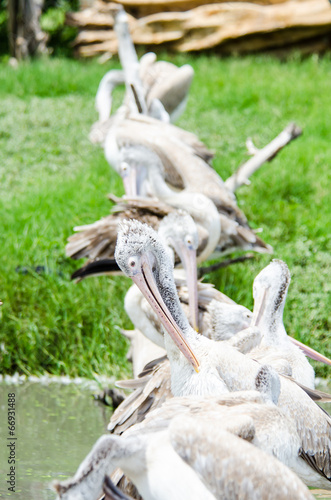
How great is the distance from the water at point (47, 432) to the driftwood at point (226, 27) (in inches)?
324

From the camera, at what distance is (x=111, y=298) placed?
588 cm

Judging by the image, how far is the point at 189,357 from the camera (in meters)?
3.41

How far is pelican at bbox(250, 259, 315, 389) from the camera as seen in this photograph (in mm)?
4011

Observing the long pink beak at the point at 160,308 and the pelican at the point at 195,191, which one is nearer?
the long pink beak at the point at 160,308

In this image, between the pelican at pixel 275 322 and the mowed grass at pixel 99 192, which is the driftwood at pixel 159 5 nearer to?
the mowed grass at pixel 99 192

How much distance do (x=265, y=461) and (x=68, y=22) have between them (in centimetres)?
1193

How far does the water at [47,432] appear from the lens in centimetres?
369

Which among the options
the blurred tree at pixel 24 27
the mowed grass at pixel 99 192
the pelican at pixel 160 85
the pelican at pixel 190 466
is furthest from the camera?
the blurred tree at pixel 24 27

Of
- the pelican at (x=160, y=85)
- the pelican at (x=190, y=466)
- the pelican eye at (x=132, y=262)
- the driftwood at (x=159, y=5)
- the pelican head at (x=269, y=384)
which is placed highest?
the driftwood at (x=159, y=5)

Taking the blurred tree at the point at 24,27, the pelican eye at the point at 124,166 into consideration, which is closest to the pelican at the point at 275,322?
the pelican eye at the point at 124,166

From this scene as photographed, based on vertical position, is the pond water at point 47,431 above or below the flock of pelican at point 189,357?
below

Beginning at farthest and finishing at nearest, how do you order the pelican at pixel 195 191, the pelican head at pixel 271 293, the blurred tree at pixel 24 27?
the blurred tree at pixel 24 27, the pelican at pixel 195 191, the pelican head at pixel 271 293

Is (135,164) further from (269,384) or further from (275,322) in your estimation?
(269,384)

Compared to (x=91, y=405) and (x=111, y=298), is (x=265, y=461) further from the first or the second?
(x=111, y=298)
